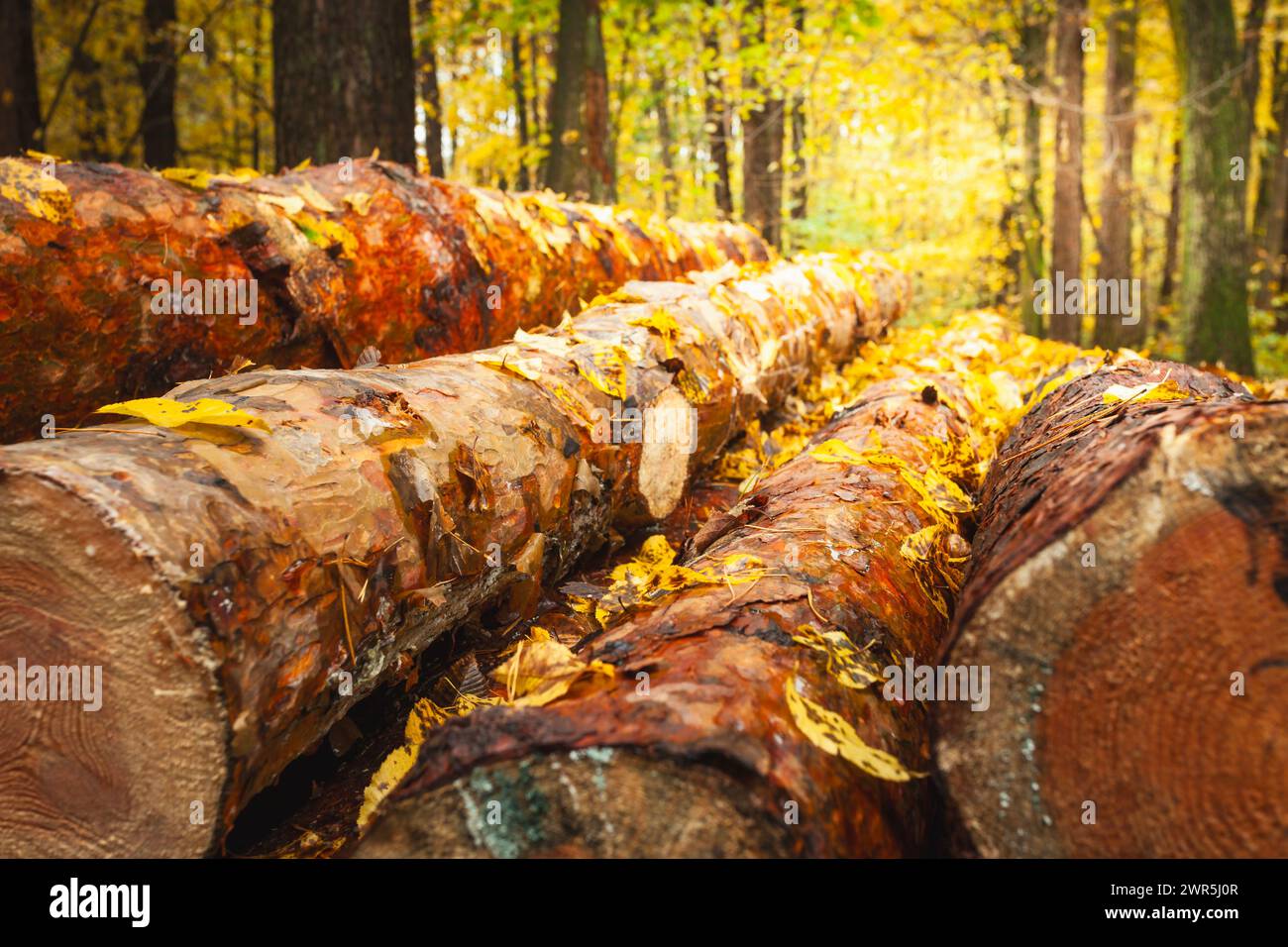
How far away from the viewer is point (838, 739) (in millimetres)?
1341

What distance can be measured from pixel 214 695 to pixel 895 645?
1.27 metres

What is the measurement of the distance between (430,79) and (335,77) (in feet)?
27.7

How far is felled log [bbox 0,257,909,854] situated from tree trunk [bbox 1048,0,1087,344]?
8956 millimetres

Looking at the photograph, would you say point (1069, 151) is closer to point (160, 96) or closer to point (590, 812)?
point (590, 812)

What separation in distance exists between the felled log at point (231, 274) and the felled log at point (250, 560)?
3.28 ft

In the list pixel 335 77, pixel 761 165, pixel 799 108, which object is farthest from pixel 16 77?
pixel 799 108

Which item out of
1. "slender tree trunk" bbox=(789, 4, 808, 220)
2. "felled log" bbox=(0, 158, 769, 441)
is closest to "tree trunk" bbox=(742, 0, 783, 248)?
"slender tree trunk" bbox=(789, 4, 808, 220)

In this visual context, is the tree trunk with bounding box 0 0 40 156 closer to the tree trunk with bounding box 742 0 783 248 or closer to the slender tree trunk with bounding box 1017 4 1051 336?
the tree trunk with bounding box 742 0 783 248

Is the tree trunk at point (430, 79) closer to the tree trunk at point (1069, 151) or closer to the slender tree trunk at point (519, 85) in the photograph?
the slender tree trunk at point (519, 85)

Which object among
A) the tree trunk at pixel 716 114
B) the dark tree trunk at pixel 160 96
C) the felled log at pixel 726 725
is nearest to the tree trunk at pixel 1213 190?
the tree trunk at pixel 716 114

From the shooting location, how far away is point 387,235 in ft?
11.0
